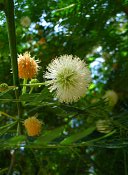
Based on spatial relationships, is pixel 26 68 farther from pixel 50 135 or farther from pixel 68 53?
pixel 68 53

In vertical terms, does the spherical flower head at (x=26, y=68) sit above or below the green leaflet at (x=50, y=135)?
above

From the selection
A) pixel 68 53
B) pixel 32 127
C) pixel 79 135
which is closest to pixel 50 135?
pixel 79 135

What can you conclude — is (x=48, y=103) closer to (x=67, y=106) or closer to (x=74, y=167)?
(x=67, y=106)

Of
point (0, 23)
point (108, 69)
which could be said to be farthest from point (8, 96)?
point (108, 69)

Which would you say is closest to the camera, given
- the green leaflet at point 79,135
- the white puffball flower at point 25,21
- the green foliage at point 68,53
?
the green leaflet at point 79,135

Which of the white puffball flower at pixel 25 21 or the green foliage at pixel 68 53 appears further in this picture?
the white puffball flower at pixel 25 21

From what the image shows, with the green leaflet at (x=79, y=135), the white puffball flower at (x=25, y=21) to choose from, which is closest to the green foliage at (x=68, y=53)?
the white puffball flower at (x=25, y=21)

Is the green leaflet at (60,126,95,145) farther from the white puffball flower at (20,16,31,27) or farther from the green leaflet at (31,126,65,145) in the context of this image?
the white puffball flower at (20,16,31,27)

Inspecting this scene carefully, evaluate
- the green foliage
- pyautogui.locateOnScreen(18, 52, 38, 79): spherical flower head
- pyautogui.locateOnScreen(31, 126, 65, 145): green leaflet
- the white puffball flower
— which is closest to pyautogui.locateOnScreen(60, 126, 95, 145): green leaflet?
pyautogui.locateOnScreen(31, 126, 65, 145): green leaflet

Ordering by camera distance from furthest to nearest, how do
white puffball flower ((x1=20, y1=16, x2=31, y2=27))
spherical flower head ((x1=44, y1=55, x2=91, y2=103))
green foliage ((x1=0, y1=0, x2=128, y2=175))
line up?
white puffball flower ((x1=20, y1=16, x2=31, y2=27)), green foliage ((x1=0, y1=0, x2=128, y2=175)), spherical flower head ((x1=44, y1=55, x2=91, y2=103))

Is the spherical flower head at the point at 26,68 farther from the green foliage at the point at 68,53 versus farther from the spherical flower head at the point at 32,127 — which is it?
the spherical flower head at the point at 32,127
